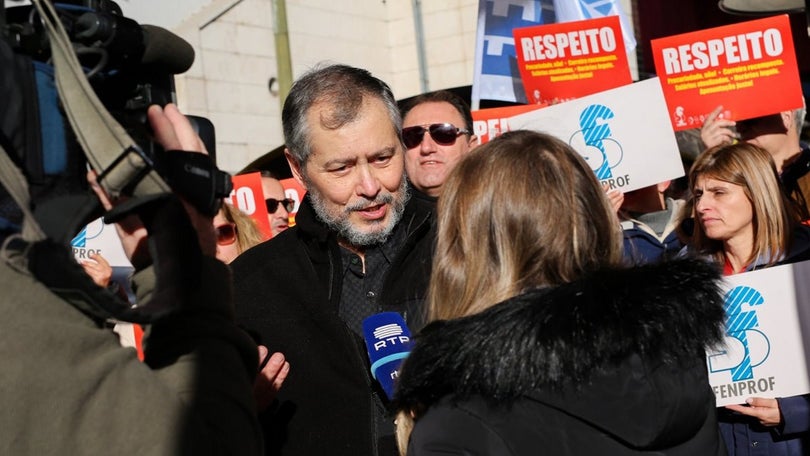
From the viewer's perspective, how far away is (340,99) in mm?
3492

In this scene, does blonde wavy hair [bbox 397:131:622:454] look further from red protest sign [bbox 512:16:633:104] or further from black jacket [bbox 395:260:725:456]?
red protest sign [bbox 512:16:633:104]

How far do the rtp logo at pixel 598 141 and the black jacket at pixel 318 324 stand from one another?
1991mm

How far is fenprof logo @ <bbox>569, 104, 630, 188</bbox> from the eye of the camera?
17.0 ft

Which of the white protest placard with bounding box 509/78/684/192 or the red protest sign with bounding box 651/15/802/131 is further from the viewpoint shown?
the red protest sign with bounding box 651/15/802/131

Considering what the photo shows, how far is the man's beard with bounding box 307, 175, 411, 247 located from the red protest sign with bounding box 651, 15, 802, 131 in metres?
2.78

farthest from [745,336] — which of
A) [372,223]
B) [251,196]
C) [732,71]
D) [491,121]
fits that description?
[251,196]

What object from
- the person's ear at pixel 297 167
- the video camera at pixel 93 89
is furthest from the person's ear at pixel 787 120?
the video camera at pixel 93 89

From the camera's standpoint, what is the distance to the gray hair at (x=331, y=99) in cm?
348

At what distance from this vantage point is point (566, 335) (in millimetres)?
1919

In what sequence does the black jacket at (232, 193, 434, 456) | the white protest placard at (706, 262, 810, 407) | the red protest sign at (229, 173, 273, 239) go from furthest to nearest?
the red protest sign at (229, 173, 273, 239) < the white protest placard at (706, 262, 810, 407) < the black jacket at (232, 193, 434, 456)

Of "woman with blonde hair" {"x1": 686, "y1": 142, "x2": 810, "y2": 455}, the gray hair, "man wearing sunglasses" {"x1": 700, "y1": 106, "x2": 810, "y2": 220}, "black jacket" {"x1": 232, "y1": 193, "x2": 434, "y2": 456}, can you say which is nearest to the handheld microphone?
"black jacket" {"x1": 232, "y1": 193, "x2": 434, "y2": 456}

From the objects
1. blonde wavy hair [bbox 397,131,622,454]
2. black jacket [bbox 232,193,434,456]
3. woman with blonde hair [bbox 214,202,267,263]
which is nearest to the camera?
blonde wavy hair [bbox 397,131,622,454]

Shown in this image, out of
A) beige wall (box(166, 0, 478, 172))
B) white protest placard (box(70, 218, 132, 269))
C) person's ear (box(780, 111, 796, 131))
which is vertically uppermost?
beige wall (box(166, 0, 478, 172))

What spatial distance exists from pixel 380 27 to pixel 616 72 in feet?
26.0
